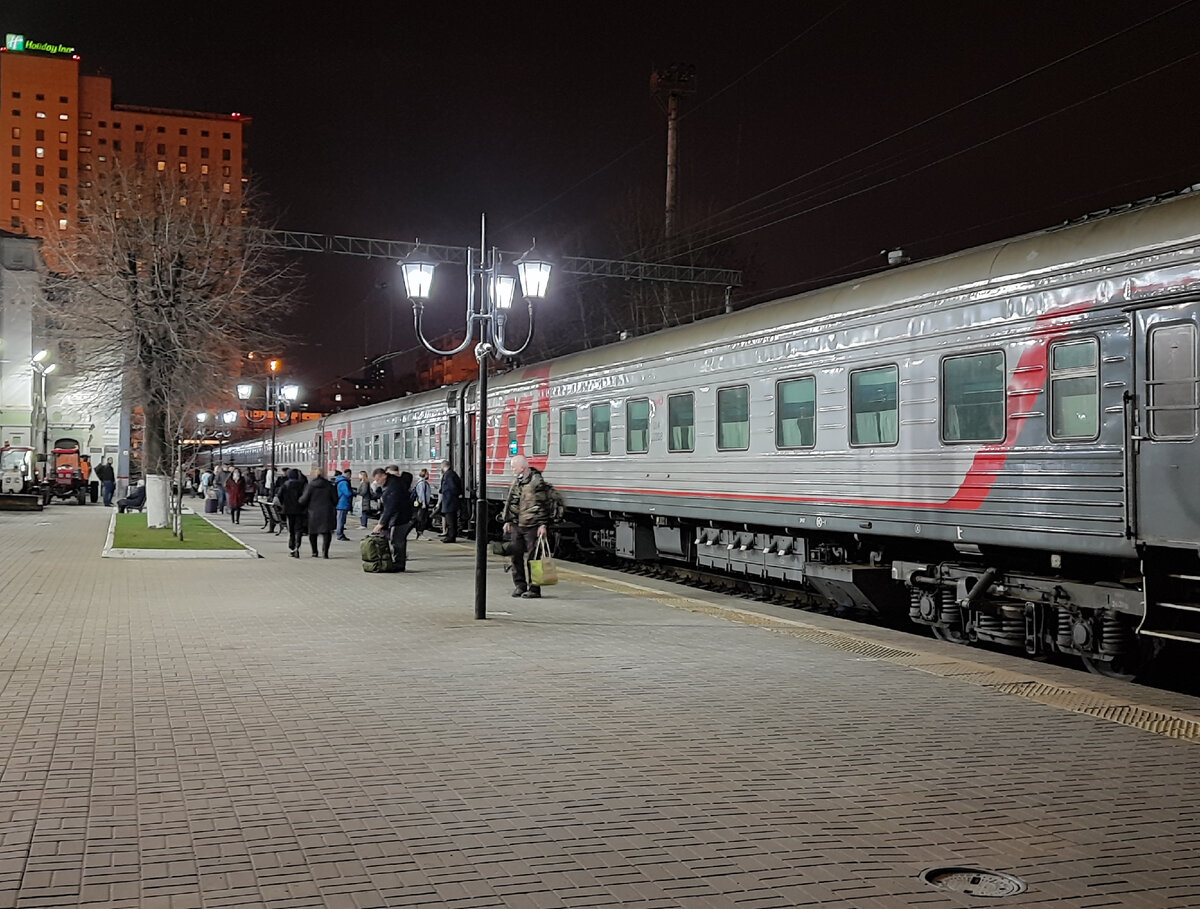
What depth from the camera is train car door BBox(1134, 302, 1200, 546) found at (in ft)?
29.5

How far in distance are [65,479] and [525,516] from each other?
165 feet

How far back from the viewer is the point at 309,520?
2173cm

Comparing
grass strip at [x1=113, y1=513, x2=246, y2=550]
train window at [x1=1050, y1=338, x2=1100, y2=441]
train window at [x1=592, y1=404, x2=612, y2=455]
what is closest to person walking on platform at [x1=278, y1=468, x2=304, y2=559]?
grass strip at [x1=113, y1=513, x2=246, y2=550]

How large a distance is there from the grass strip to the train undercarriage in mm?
11209

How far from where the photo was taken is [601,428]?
1981 centimetres

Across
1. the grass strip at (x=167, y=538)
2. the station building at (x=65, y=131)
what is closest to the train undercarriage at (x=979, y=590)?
the grass strip at (x=167, y=538)

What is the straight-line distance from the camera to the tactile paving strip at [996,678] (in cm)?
819

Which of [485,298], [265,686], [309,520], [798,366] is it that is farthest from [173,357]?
[265,686]

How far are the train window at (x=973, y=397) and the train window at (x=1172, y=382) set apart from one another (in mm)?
1700

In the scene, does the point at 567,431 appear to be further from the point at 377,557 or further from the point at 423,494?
the point at 423,494

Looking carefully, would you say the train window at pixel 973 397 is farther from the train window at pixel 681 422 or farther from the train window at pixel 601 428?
the train window at pixel 601 428

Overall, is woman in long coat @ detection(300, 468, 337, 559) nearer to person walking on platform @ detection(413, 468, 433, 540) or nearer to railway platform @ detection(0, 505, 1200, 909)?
person walking on platform @ detection(413, 468, 433, 540)

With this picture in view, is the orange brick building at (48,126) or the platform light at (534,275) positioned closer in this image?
the platform light at (534,275)

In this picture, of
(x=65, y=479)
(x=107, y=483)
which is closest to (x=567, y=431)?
(x=107, y=483)
